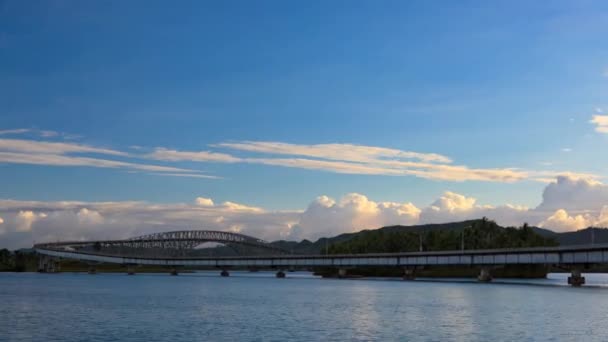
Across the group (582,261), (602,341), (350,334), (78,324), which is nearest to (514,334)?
(602,341)

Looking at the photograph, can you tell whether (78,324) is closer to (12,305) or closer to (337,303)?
(12,305)

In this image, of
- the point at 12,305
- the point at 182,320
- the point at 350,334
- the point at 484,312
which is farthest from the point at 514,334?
the point at 12,305

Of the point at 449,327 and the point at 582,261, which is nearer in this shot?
the point at 449,327

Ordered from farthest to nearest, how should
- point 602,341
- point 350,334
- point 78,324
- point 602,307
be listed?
point 602,307 < point 78,324 < point 350,334 < point 602,341

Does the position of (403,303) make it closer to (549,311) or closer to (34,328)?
(549,311)

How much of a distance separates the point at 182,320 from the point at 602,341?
40127mm

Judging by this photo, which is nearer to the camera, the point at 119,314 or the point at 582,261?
the point at 119,314

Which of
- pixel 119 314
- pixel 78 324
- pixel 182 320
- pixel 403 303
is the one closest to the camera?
pixel 78 324

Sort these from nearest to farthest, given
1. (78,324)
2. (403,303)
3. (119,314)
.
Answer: (78,324) < (119,314) < (403,303)

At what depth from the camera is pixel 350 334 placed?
6475 centimetres

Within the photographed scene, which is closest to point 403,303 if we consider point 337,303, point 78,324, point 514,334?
point 337,303

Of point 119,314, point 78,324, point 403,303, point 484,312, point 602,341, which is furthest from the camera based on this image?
point 403,303

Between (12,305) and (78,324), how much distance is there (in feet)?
103

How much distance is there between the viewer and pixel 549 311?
3546 inches
